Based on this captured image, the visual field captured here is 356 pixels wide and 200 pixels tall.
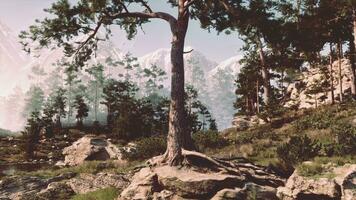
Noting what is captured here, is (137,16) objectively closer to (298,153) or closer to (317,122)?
(298,153)

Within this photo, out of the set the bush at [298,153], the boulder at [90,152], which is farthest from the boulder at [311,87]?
the bush at [298,153]

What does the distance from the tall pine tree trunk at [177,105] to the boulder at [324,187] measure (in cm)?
420

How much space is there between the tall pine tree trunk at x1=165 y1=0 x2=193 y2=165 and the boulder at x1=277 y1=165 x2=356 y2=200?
4.20 m

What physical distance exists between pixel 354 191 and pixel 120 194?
6.90 meters

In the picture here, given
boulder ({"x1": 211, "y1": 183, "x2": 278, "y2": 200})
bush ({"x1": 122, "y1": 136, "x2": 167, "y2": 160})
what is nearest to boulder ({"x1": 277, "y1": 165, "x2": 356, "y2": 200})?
boulder ({"x1": 211, "y1": 183, "x2": 278, "y2": 200})

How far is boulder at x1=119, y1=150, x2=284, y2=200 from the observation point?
36.6ft

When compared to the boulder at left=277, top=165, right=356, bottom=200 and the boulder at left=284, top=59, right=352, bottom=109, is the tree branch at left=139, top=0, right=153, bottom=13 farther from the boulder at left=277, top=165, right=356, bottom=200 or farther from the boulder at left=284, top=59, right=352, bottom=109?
the boulder at left=284, top=59, right=352, bottom=109

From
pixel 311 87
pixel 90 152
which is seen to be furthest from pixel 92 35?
pixel 311 87

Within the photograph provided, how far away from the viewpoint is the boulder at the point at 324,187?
368 inches

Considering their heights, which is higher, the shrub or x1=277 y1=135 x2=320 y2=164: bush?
x1=277 y1=135 x2=320 y2=164: bush

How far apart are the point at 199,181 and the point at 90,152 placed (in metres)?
22.2

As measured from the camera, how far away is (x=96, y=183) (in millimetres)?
14281

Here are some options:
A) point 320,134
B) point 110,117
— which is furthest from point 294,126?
point 110,117

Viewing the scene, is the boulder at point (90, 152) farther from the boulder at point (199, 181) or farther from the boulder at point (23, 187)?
the boulder at point (199, 181)
